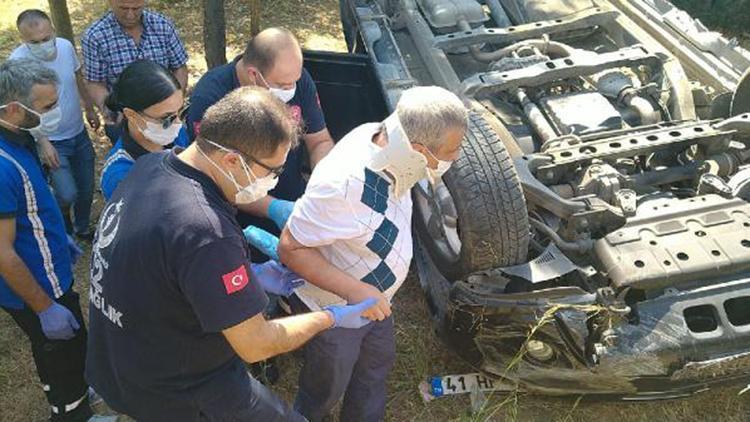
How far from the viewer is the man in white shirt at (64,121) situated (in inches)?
160

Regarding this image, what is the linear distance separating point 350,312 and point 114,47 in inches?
98.5

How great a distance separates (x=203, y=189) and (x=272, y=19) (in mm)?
6914

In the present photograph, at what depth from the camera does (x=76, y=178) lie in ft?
14.6

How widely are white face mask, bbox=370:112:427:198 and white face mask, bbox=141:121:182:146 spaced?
37.5 inches

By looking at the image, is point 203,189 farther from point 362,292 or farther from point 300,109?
point 300,109

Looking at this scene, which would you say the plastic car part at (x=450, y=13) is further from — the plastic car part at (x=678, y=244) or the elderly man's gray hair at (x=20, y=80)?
the elderly man's gray hair at (x=20, y=80)

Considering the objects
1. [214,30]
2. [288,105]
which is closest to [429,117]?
[288,105]

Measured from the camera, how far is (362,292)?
255cm

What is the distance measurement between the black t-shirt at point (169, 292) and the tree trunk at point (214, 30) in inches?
144

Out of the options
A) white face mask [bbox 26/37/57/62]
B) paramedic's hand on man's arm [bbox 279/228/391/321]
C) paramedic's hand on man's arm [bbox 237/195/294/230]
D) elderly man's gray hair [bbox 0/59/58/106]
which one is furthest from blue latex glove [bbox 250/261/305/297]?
white face mask [bbox 26/37/57/62]

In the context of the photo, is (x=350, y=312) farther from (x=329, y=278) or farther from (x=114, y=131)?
(x=114, y=131)

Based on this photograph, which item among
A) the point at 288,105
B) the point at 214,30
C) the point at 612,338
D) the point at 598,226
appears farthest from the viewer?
the point at 214,30

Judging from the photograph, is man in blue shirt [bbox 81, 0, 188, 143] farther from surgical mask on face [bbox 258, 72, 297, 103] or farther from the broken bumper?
the broken bumper

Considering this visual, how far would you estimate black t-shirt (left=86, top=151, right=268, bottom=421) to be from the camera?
1.88 m
